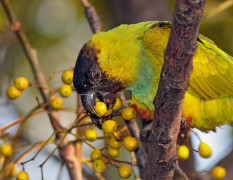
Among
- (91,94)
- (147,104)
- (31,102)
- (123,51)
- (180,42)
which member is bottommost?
(31,102)

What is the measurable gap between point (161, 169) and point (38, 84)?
1.37 metres

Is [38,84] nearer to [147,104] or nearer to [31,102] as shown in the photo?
[147,104]

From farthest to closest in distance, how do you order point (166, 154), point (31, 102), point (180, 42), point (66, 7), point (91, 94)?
point (66, 7) < point (31, 102) < point (91, 94) < point (166, 154) < point (180, 42)

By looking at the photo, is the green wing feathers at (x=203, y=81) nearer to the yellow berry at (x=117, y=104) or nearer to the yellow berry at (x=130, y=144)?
the yellow berry at (x=117, y=104)

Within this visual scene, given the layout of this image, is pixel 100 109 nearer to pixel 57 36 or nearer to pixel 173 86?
pixel 173 86

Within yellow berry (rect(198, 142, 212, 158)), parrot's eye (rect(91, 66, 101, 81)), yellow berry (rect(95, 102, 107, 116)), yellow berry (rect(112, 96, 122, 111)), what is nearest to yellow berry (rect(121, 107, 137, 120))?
yellow berry (rect(112, 96, 122, 111))

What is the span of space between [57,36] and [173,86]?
4269 millimetres

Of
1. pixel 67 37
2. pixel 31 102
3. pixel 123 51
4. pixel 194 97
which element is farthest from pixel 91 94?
pixel 67 37

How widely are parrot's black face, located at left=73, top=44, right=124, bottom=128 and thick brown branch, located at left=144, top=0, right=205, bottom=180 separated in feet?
2.22

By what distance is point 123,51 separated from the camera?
3.34 metres

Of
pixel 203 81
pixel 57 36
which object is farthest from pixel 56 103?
pixel 57 36

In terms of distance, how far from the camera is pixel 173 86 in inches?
86.4

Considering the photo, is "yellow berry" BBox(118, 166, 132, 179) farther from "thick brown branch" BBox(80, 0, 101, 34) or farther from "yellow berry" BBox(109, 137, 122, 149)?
"thick brown branch" BBox(80, 0, 101, 34)

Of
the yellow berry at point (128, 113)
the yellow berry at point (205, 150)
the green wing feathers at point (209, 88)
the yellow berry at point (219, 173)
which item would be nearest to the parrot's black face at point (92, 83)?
the yellow berry at point (128, 113)
